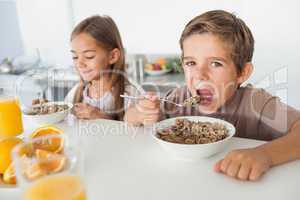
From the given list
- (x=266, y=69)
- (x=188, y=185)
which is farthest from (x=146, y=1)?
(x=188, y=185)

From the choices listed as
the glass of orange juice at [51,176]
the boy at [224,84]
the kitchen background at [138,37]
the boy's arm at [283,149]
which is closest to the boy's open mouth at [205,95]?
the boy at [224,84]

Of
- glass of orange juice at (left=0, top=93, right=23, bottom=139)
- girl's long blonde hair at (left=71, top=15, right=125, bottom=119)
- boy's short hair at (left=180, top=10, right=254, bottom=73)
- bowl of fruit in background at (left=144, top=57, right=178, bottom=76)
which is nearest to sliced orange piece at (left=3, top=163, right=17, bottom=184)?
glass of orange juice at (left=0, top=93, right=23, bottom=139)

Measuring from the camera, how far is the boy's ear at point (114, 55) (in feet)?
5.36

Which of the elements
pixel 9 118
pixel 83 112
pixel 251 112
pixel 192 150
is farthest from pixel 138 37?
pixel 192 150

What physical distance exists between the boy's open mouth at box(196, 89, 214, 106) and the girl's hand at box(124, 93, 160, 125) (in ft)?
0.77

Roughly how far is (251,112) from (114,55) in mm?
765

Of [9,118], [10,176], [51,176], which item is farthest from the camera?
[9,118]

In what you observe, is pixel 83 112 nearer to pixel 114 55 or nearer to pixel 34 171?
pixel 114 55

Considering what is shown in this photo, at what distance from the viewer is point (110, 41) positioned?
1632mm

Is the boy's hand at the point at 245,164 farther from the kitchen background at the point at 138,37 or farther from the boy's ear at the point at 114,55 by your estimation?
the kitchen background at the point at 138,37

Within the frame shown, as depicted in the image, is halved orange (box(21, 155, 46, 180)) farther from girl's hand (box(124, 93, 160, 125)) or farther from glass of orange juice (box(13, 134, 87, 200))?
girl's hand (box(124, 93, 160, 125))

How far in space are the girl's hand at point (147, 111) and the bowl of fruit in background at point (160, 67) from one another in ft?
5.06

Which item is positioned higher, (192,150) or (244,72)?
(244,72)

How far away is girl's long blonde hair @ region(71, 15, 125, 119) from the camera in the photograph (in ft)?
5.24
